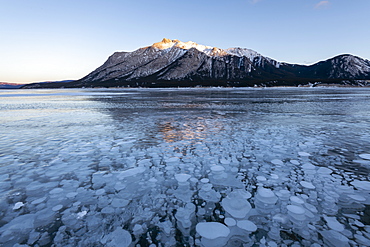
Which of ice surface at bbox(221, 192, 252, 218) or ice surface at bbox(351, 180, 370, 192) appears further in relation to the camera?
ice surface at bbox(351, 180, 370, 192)

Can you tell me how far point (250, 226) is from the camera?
12.2 feet

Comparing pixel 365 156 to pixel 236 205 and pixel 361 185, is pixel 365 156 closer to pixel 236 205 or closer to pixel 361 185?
pixel 361 185

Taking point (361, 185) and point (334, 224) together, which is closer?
point (334, 224)

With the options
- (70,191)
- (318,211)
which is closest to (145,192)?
(70,191)

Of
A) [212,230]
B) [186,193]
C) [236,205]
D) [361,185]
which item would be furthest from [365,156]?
[212,230]

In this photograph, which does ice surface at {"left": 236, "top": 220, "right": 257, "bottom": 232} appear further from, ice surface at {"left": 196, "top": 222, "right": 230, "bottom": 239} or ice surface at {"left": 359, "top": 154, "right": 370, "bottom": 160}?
ice surface at {"left": 359, "top": 154, "right": 370, "bottom": 160}

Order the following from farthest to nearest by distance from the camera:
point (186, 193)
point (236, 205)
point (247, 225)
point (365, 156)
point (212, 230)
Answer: point (365, 156)
point (186, 193)
point (236, 205)
point (247, 225)
point (212, 230)

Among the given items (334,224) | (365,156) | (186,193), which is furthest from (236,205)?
(365,156)

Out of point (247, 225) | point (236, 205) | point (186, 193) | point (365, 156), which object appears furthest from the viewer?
point (365, 156)

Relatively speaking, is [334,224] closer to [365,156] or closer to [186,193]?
[186,193]

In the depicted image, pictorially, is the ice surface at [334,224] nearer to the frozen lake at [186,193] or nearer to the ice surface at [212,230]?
the frozen lake at [186,193]

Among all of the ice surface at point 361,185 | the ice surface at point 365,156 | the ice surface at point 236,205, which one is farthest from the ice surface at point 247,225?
the ice surface at point 365,156

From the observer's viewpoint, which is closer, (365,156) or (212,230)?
(212,230)

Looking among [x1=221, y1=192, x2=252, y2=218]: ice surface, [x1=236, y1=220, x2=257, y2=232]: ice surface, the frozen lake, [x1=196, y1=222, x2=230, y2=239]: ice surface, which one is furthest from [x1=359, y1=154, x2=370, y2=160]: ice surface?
[x1=196, y1=222, x2=230, y2=239]: ice surface
